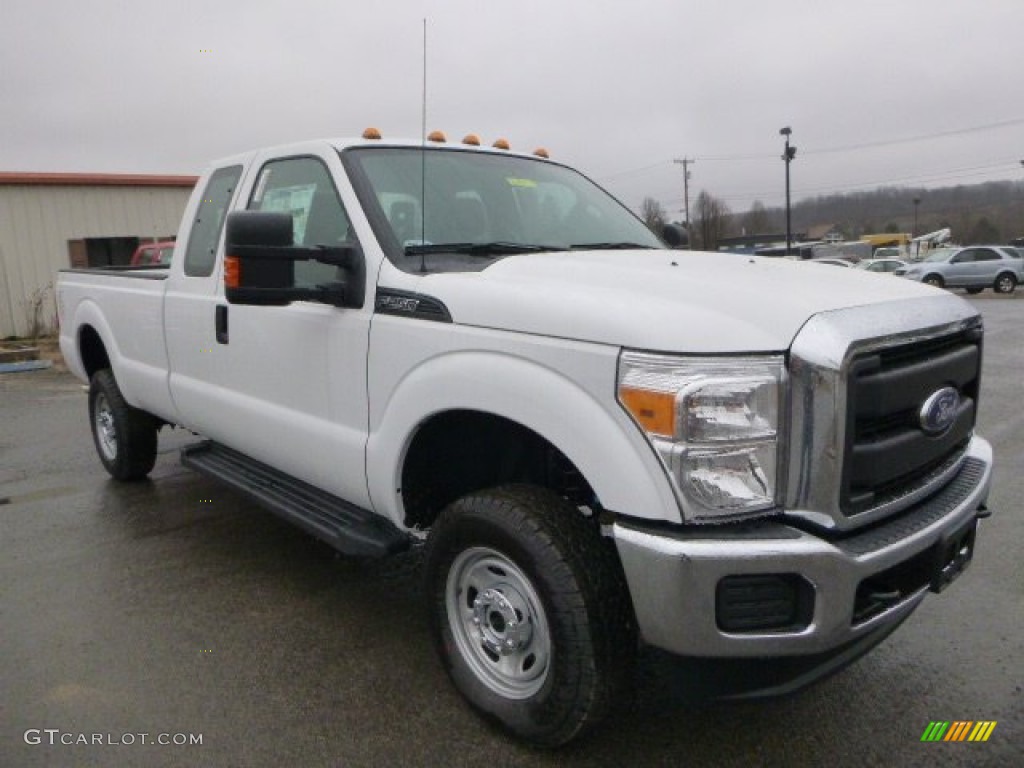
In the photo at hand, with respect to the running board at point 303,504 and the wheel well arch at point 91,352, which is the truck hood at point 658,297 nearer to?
the running board at point 303,504

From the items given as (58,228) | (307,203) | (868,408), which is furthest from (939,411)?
(58,228)

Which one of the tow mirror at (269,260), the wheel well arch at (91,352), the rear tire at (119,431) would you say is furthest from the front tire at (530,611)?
the wheel well arch at (91,352)

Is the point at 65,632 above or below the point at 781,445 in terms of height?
below

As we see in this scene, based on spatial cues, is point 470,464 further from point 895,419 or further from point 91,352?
point 91,352

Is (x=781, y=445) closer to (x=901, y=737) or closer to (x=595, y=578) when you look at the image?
(x=595, y=578)

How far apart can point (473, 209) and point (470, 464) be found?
→ 3.70 feet

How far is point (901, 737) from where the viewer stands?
2.79m

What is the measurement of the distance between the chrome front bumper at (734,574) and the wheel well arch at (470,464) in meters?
0.59

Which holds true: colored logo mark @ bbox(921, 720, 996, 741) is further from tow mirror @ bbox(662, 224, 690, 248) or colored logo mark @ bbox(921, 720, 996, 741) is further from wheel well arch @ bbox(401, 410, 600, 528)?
tow mirror @ bbox(662, 224, 690, 248)

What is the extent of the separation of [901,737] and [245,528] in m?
3.65

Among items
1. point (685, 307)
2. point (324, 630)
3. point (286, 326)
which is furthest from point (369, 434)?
point (685, 307)

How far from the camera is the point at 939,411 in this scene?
2.64 meters

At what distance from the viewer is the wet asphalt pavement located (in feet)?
9.03

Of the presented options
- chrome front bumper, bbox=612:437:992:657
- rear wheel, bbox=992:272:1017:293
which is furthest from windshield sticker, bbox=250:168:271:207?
rear wheel, bbox=992:272:1017:293
